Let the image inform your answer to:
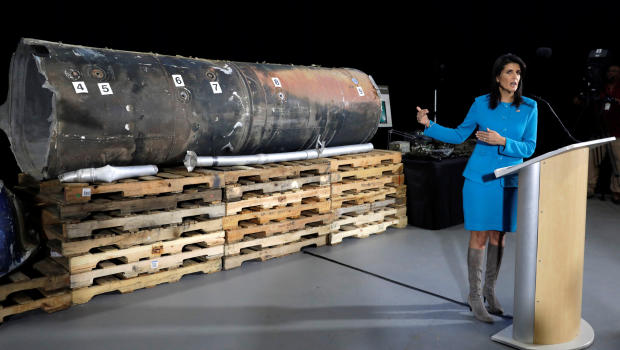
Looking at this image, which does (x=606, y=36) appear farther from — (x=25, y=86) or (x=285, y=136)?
(x=25, y=86)

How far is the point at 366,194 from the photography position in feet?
21.2

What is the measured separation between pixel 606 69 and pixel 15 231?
893 cm

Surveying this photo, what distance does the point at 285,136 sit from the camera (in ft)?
19.0

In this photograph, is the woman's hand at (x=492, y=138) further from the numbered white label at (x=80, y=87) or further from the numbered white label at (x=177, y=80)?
the numbered white label at (x=80, y=87)

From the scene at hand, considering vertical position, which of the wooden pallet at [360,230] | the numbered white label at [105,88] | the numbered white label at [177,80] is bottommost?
the wooden pallet at [360,230]

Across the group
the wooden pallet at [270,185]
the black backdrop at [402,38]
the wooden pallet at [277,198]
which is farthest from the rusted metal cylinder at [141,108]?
the black backdrop at [402,38]

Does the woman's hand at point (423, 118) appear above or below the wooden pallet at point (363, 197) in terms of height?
above

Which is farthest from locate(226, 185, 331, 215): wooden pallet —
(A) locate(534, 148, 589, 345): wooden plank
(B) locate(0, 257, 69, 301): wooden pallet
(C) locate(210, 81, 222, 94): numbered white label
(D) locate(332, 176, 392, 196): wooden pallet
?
(A) locate(534, 148, 589, 345): wooden plank

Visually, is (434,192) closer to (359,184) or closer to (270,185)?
(359,184)

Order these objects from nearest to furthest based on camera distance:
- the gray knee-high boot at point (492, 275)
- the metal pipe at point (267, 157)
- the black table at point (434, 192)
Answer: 1. the gray knee-high boot at point (492, 275)
2. the metal pipe at point (267, 157)
3. the black table at point (434, 192)

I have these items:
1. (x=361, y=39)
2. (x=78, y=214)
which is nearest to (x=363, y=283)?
(x=78, y=214)

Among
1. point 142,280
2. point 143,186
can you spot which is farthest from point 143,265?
point 143,186

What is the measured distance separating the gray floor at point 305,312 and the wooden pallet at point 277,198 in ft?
1.98

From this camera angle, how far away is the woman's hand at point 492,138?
3529 mm
